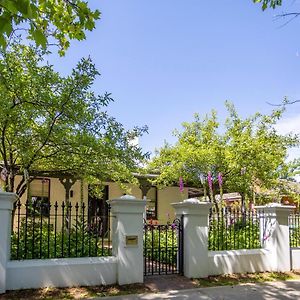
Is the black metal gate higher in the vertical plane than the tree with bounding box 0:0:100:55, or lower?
lower

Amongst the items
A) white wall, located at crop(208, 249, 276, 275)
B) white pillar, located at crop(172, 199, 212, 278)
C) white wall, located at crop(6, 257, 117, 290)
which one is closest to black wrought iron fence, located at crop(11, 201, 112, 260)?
white wall, located at crop(6, 257, 117, 290)

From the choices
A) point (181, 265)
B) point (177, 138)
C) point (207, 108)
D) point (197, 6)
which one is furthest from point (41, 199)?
point (197, 6)

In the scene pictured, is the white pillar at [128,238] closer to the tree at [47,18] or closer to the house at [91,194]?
the tree at [47,18]

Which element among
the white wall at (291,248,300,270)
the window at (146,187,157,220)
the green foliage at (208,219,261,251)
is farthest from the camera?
the window at (146,187,157,220)

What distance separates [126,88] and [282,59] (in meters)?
4.94

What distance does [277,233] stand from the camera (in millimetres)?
9375

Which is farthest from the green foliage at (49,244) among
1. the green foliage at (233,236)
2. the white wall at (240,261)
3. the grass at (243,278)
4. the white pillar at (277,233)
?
the white pillar at (277,233)

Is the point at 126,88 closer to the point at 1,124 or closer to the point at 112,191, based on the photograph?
the point at 1,124

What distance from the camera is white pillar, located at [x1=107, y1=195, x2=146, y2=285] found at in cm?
750

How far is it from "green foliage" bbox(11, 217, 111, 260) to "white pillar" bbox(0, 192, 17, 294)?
42cm

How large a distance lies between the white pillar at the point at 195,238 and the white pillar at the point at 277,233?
1.90 meters

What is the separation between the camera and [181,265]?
8.40 metres

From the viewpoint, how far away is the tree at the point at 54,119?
318 inches

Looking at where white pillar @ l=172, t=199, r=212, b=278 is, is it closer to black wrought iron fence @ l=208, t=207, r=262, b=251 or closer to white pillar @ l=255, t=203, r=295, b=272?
black wrought iron fence @ l=208, t=207, r=262, b=251
